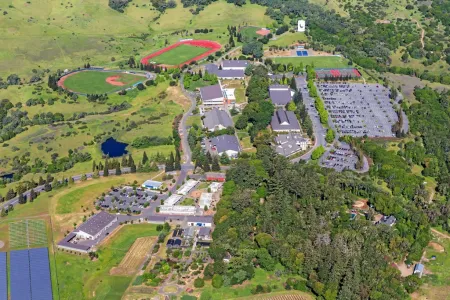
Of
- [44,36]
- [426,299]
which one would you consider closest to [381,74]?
[426,299]

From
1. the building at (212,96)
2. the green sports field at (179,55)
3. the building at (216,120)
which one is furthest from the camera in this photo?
the green sports field at (179,55)

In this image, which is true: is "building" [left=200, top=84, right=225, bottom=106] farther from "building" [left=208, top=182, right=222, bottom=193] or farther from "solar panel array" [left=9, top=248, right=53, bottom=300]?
"solar panel array" [left=9, top=248, right=53, bottom=300]

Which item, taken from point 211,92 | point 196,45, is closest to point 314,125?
point 211,92

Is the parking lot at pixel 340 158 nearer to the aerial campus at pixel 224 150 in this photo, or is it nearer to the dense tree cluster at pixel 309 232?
the aerial campus at pixel 224 150

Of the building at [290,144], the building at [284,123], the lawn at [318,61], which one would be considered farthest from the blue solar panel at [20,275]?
the lawn at [318,61]

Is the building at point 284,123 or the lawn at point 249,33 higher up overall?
the lawn at point 249,33

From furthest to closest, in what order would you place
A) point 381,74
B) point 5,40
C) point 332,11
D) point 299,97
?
point 332,11 → point 5,40 → point 381,74 → point 299,97

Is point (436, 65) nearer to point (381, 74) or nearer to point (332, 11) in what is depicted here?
point (381, 74)
